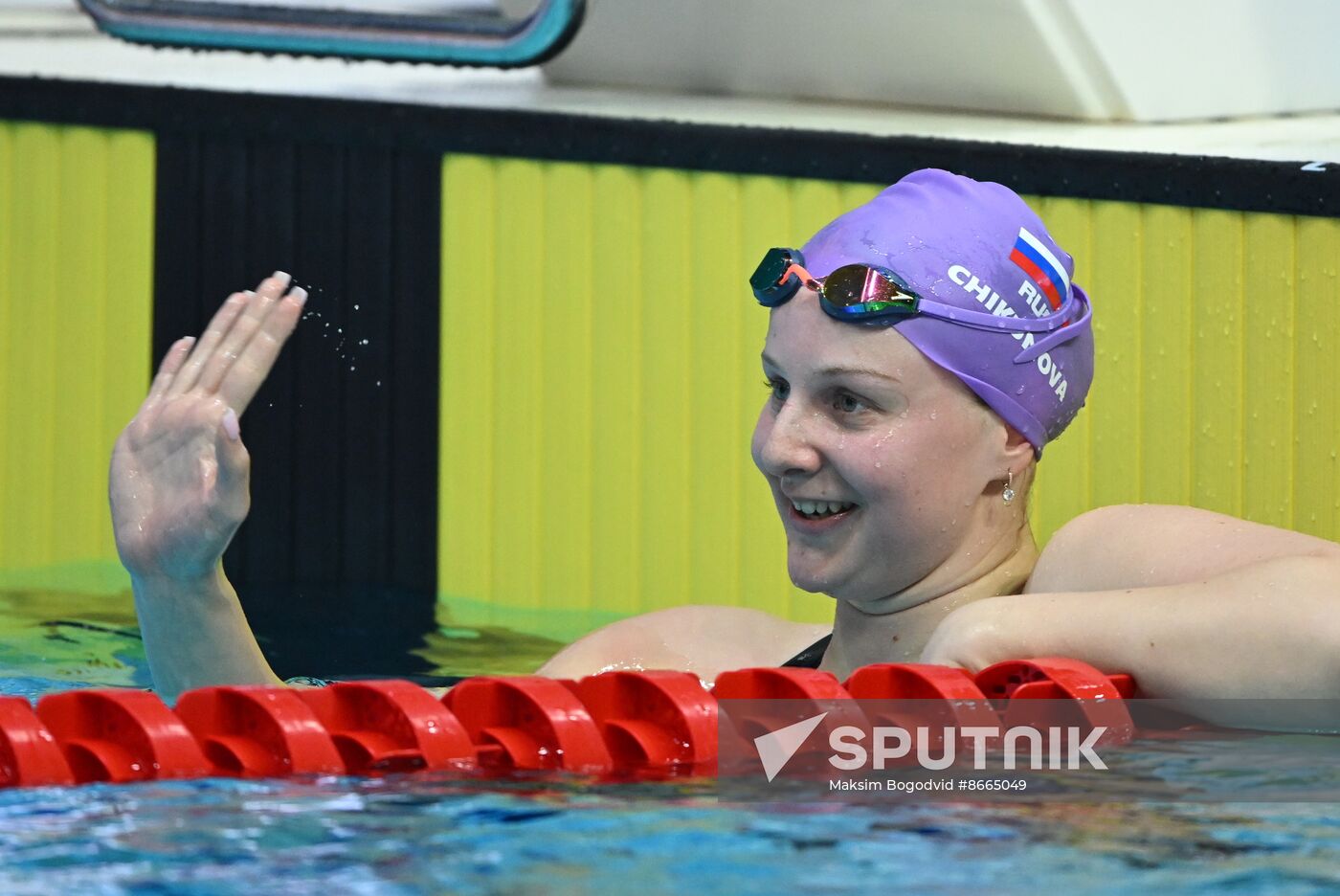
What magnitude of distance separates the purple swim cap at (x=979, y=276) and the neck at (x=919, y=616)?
161 millimetres

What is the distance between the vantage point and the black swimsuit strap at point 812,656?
2551mm

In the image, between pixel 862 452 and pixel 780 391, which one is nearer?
pixel 862 452

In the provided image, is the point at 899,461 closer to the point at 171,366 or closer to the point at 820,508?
the point at 820,508

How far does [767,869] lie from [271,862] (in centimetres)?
41

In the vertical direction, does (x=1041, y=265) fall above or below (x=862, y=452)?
above

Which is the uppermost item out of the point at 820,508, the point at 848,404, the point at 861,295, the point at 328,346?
the point at 328,346

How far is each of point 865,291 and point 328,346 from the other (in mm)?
2282

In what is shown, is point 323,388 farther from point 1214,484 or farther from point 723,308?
point 1214,484

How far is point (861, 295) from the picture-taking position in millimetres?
2285

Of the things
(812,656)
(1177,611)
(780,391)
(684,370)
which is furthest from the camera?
(684,370)

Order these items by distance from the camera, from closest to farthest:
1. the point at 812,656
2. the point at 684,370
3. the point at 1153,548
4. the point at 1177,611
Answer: the point at 1177,611 < the point at 1153,548 < the point at 812,656 < the point at 684,370

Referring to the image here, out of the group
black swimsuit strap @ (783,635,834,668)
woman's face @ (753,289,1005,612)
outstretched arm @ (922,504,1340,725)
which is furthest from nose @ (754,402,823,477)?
black swimsuit strap @ (783,635,834,668)

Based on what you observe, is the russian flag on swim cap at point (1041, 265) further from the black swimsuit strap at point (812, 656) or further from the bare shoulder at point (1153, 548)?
the black swimsuit strap at point (812, 656)

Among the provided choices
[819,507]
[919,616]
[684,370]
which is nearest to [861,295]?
[819,507]
